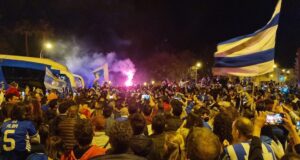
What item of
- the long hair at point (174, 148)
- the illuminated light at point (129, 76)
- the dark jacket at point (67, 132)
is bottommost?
the long hair at point (174, 148)

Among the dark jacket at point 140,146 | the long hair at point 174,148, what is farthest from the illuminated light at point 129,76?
the dark jacket at point 140,146

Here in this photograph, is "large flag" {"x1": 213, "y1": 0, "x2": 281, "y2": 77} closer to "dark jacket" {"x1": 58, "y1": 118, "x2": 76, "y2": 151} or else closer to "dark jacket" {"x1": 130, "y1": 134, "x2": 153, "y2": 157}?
"dark jacket" {"x1": 58, "y1": 118, "x2": 76, "y2": 151}

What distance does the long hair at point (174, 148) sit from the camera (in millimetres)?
4973

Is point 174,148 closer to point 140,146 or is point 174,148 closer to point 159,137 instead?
point 159,137

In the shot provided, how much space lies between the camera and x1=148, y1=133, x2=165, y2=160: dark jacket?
15.7 feet

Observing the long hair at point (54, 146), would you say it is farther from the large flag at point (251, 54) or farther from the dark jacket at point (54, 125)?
the large flag at point (251, 54)

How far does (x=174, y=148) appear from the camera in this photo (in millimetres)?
5016

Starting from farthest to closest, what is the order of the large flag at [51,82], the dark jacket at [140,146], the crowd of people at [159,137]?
the large flag at [51,82] < the dark jacket at [140,146] < the crowd of people at [159,137]

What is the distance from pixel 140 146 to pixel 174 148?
0.94 meters

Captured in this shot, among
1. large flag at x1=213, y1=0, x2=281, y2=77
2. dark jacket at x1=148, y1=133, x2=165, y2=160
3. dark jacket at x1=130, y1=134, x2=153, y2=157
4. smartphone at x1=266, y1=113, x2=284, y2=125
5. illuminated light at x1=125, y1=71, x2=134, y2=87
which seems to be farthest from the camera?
illuminated light at x1=125, y1=71, x2=134, y2=87

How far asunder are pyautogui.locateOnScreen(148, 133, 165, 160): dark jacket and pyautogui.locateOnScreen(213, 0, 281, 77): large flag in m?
5.09

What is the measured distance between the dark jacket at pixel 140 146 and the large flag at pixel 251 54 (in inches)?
232

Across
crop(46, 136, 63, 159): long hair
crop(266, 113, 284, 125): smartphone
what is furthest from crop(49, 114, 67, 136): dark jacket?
crop(266, 113, 284, 125): smartphone

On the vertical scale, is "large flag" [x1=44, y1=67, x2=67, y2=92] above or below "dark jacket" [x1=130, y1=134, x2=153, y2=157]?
above
